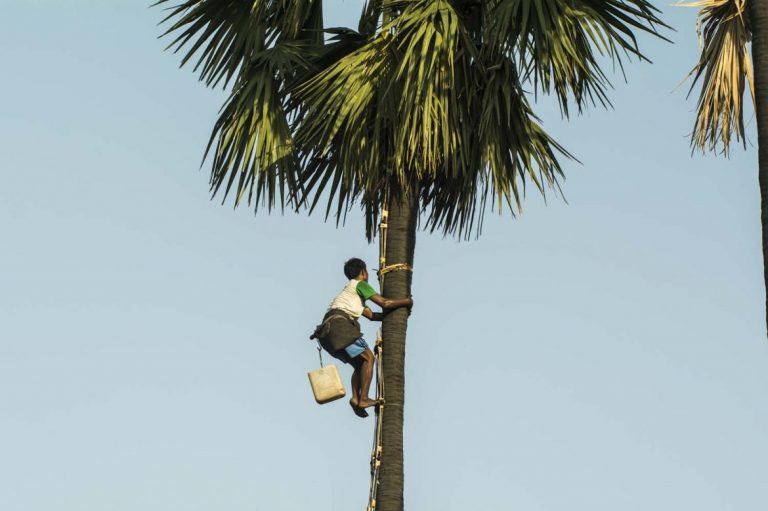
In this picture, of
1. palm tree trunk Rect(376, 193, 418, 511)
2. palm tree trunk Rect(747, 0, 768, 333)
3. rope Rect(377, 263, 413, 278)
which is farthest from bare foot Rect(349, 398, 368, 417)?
palm tree trunk Rect(747, 0, 768, 333)

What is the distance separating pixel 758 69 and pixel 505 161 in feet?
8.40

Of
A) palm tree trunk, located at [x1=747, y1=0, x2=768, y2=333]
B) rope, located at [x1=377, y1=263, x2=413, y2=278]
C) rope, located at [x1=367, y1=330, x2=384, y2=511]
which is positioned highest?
palm tree trunk, located at [x1=747, y1=0, x2=768, y2=333]

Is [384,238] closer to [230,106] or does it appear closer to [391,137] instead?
[391,137]

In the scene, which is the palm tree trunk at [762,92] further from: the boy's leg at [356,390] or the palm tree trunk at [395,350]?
the boy's leg at [356,390]

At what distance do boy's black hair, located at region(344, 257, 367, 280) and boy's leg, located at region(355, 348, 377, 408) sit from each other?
2.46ft

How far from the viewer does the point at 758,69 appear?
12328 millimetres

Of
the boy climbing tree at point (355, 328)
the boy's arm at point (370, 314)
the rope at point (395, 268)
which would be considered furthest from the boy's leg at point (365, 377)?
the rope at point (395, 268)

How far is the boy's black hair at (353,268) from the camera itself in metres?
14.0

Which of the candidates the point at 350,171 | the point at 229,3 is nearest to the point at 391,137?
the point at 350,171

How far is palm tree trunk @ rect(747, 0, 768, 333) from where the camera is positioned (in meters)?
11.8

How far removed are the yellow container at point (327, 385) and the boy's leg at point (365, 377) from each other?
18 centimetres

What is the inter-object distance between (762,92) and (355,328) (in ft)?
12.8

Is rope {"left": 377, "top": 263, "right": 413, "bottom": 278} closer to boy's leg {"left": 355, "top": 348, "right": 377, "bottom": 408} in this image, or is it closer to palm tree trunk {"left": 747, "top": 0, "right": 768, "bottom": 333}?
boy's leg {"left": 355, "top": 348, "right": 377, "bottom": 408}

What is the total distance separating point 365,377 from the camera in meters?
13.4
